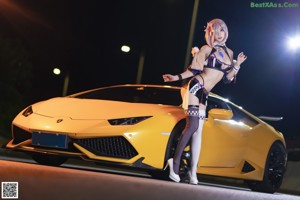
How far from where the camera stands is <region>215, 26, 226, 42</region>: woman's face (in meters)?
5.85

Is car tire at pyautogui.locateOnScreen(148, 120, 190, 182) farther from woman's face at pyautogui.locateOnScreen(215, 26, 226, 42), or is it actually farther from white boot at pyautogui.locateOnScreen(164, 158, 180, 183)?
woman's face at pyautogui.locateOnScreen(215, 26, 226, 42)

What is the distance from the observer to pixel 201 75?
19.1 feet

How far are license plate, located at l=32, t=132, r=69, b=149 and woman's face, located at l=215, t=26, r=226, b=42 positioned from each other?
179 cm

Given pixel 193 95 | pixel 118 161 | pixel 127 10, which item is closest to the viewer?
pixel 118 161

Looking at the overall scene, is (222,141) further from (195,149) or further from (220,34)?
(220,34)

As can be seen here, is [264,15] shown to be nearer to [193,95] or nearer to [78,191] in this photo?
[193,95]

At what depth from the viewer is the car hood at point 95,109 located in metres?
5.56

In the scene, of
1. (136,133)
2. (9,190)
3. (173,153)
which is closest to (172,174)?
(173,153)

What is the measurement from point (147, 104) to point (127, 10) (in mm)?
22855

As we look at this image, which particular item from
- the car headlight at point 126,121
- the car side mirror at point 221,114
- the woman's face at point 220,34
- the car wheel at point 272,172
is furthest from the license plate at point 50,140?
the car wheel at point 272,172

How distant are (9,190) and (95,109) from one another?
233 cm

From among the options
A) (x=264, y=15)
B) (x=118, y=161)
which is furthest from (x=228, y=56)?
(x=264, y=15)

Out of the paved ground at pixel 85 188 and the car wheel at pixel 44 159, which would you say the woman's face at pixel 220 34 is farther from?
the car wheel at pixel 44 159

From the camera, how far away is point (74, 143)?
17.5 feet
